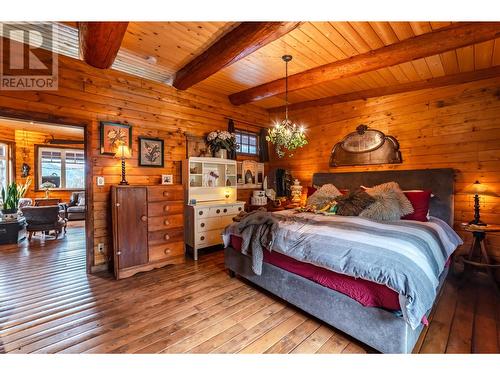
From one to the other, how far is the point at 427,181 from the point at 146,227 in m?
4.04

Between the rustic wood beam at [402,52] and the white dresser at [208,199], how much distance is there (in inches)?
71.7

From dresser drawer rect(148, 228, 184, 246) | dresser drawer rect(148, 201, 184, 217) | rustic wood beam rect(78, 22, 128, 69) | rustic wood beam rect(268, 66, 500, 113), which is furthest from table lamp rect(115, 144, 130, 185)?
rustic wood beam rect(268, 66, 500, 113)

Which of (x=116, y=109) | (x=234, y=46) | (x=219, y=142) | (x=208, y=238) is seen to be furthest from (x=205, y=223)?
(x=234, y=46)

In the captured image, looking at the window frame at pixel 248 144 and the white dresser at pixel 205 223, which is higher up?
the window frame at pixel 248 144

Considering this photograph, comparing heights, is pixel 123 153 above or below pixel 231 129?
below

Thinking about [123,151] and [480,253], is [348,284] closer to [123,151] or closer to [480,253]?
[480,253]

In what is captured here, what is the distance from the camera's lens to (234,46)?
245 centimetres

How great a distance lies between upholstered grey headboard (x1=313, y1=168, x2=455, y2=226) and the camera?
3145mm

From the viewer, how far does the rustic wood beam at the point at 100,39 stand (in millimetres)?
2018

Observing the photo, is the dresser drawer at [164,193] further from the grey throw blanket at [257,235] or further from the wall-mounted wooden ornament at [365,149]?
the wall-mounted wooden ornament at [365,149]

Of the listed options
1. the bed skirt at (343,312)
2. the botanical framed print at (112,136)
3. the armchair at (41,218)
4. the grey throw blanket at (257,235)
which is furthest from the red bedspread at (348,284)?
the armchair at (41,218)

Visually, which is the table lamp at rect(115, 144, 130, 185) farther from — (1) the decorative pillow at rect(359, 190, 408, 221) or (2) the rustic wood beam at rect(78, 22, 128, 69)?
(1) the decorative pillow at rect(359, 190, 408, 221)

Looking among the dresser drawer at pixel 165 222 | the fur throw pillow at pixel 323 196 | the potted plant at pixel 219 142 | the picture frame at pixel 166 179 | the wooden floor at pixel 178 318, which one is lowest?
the wooden floor at pixel 178 318
